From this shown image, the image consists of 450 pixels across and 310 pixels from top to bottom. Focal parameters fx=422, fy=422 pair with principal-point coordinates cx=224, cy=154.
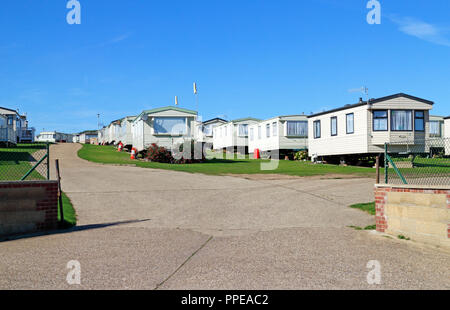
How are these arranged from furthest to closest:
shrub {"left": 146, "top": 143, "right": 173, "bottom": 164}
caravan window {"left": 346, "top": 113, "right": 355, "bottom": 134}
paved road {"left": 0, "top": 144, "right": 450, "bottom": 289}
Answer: shrub {"left": 146, "top": 143, "right": 173, "bottom": 164} → caravan window {"left": 346, "top": 113, "right": 355, "bottom": 134} → paved road {"left": 0, "top": 144, "right": 450, "bottom": 289}

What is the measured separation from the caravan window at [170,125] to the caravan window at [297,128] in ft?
27.5

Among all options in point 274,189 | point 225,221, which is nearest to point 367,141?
point 274,189

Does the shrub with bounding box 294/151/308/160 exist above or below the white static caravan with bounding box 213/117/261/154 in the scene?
below

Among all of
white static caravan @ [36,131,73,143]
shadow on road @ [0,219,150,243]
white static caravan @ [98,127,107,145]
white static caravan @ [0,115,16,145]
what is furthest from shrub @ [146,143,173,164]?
white static caravan @ [36,131,73,143]

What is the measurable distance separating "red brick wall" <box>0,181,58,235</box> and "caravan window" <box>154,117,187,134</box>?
2141 centimetres

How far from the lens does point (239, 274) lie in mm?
5297

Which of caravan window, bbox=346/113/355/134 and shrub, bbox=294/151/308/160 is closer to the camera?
caravan window, bbox=346/113/355/134

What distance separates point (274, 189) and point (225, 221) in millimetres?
5129

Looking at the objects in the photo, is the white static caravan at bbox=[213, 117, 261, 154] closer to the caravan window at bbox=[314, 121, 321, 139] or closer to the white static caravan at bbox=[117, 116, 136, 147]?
the white static caravan at bbox=[117, 116, 136, 147]

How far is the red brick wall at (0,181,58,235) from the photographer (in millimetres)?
8195

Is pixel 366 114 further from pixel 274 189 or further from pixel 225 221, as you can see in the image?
pixel 225 221

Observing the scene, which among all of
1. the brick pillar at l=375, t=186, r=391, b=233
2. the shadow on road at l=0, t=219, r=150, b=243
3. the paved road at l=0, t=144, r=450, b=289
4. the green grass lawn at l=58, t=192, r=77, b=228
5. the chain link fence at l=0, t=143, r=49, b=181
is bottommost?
the shadow on road at l=0, t=219, r=150, b=243

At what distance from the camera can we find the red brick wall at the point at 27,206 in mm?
8195

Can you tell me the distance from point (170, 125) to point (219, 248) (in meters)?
23.9
